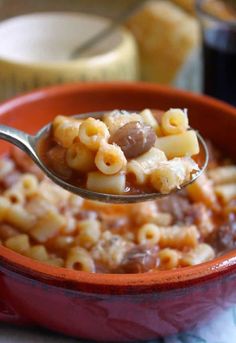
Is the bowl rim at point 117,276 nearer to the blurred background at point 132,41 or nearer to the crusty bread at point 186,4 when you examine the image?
the blurred background at point 132,41

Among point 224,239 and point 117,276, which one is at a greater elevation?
point 224,239

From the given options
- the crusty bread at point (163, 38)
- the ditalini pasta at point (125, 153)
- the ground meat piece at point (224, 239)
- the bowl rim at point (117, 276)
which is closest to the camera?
the bowl rim at point (117, 276)

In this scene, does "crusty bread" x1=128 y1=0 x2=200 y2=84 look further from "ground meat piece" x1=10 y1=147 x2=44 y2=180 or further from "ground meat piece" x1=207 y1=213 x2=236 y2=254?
"ground meat piece" x1=207 y1=213 x2=236 y2=254

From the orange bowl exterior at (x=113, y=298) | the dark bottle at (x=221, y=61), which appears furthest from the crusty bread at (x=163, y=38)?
the orange bowl exterior at (x=113, y=298)

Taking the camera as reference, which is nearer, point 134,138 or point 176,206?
point 134,138

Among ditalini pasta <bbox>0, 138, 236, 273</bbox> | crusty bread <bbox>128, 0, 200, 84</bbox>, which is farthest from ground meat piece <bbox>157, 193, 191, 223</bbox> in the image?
crusty bread <bbox>128, 0, 200, 84</bbox>

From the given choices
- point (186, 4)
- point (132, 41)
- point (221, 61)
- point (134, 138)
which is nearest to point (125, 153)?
point (134, 138)

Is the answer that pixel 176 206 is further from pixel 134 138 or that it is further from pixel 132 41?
pixel 132 41
